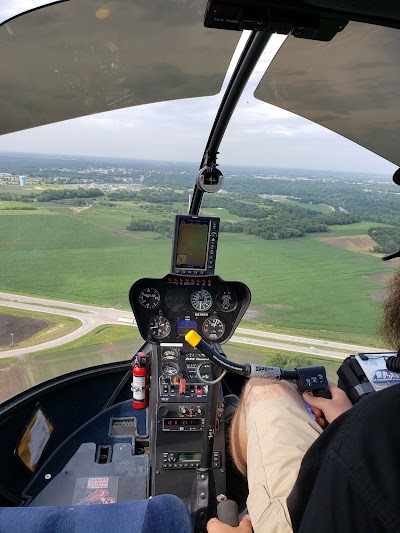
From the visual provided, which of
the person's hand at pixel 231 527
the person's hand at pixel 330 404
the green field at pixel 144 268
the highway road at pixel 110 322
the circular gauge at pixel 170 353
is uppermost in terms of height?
the green field at pixel 144 268

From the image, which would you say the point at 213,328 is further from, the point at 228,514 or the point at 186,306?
the point at 228,514

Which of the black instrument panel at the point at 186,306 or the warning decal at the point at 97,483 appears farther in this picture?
the black instrument panel at the point at 186,306

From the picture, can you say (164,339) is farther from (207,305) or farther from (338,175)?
(338,175)

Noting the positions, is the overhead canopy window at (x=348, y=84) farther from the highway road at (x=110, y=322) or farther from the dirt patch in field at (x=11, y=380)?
the dirt patch in field at (x=11, y=380)

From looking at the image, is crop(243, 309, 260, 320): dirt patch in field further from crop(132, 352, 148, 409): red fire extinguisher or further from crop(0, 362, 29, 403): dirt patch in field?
crop(0, 362, 29, 403): dirt patch in field

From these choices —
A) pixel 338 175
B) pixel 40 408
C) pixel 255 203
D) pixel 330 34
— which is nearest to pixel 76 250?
pixel 40 408

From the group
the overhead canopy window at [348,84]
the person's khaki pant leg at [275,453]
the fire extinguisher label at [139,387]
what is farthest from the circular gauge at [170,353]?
the overhead canopy window at [348,84]

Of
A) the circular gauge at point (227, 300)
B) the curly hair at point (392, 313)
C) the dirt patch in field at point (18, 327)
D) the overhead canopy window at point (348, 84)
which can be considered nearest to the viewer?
the curly hair at point (392, 313)
